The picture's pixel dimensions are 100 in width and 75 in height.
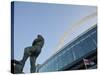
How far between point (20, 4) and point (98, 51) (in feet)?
2.62

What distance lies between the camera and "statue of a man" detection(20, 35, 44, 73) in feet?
5.89

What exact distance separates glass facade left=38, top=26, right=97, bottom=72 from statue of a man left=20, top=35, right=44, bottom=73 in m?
0.07

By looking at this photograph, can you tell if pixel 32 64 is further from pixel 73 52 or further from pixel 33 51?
pixel 73 52

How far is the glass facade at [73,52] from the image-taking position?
1879mm

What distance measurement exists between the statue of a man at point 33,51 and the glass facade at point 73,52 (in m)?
0.07

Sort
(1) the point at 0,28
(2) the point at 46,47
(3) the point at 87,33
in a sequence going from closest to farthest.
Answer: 1. (1) the point at 0,28
2. (2) the point at 46,47
3. (3) the point at 87,33

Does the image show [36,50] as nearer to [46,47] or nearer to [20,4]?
[46,47]

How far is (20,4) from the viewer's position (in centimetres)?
177

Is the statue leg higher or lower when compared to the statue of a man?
lower

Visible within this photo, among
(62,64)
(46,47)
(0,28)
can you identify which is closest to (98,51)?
(62,64)

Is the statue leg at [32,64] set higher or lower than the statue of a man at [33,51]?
lower

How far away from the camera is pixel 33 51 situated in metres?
1.82

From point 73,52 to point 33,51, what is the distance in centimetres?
36

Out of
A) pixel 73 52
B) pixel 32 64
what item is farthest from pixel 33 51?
pixel 73 52
